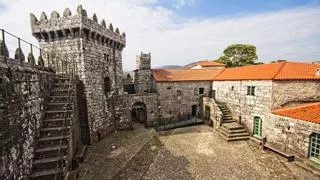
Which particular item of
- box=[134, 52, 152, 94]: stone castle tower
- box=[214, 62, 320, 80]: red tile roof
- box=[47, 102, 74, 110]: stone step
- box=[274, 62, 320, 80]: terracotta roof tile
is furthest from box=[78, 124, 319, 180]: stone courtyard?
box=[134, 52, 152, 94]: stone castle tower

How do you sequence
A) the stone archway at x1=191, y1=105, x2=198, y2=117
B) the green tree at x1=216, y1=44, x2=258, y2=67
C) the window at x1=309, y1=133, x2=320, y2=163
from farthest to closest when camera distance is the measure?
the green tree at x1=216, y1=44, x2=258, y2=67
the stone archway at x1=191, y1=105, x2=198, y2=117
the window at x1=309, y1=133, x2=320, y2=163

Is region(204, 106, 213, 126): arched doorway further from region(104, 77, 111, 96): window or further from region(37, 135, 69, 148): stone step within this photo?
region(37, 135, 69, 148): stone step

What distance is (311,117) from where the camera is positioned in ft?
35.8

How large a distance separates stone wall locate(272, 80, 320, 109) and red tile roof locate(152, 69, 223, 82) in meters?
9.06

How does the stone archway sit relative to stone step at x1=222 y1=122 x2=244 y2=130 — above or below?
above

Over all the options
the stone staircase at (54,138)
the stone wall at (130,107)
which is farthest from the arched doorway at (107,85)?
the stone staircase at (54,138)

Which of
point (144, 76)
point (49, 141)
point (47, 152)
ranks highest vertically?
point (144, 76)

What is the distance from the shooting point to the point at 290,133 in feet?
39.0

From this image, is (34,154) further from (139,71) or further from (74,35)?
(139,71)

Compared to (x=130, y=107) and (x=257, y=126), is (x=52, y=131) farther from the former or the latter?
(x=257, y=126)

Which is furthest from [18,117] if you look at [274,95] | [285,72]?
[285,72]

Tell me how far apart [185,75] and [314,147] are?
14.4 m

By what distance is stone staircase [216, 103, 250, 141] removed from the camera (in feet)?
50.3

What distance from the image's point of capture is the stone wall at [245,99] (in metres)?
14.3
